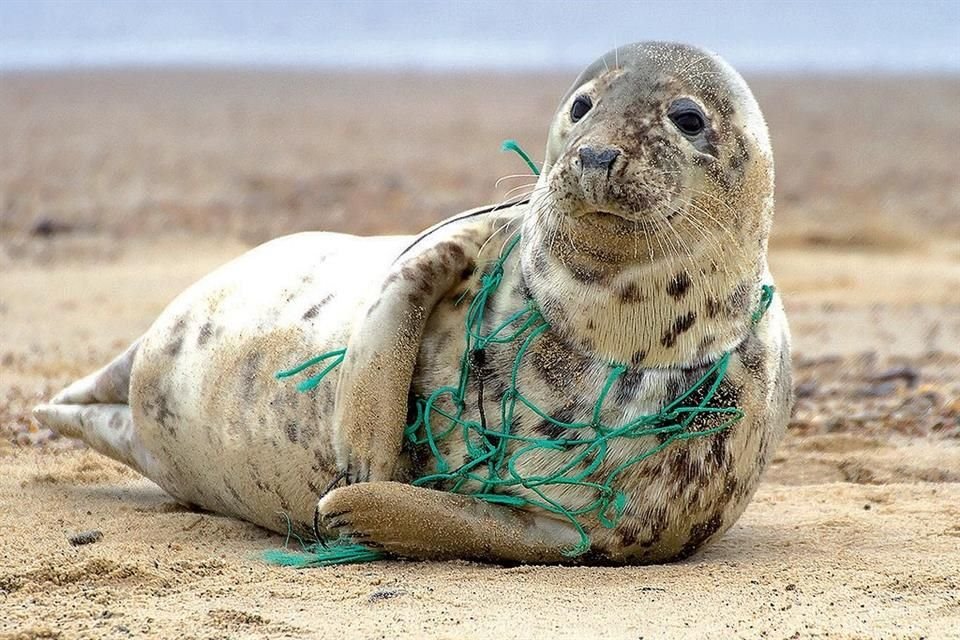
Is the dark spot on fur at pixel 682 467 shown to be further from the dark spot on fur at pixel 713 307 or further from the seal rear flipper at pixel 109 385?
the seal rear flipper at pixel 109 385

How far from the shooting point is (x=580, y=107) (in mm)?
3746

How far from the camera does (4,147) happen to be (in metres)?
17.6

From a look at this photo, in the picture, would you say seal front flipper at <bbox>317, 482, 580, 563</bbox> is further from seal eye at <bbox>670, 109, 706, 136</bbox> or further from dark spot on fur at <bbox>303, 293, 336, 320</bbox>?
seal eye at <bbox>670, 109, 706, 136</bbox>

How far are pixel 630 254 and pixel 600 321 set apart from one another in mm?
202

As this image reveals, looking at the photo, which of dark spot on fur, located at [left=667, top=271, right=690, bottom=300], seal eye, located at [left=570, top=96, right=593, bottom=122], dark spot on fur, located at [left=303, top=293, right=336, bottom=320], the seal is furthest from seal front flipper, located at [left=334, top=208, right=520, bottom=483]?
dark spot on fur, located at [left=667, top=271, right=690, bottom=300]

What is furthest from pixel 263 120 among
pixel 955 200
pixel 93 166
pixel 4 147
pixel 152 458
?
pixel 152 458

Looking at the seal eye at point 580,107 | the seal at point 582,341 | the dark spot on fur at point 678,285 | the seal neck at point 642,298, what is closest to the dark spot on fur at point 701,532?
the seal at point 582,341

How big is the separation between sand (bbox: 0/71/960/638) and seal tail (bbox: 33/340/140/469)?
145mm

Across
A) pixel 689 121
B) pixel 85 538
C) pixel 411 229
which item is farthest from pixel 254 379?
pixel 411 229

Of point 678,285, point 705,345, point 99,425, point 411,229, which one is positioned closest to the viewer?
point 678,285

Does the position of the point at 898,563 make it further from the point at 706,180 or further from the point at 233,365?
the point at 233,365

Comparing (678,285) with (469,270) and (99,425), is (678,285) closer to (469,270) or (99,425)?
(469,270)

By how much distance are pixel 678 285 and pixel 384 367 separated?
2.41 ft

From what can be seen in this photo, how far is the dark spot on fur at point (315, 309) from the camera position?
422 cm
